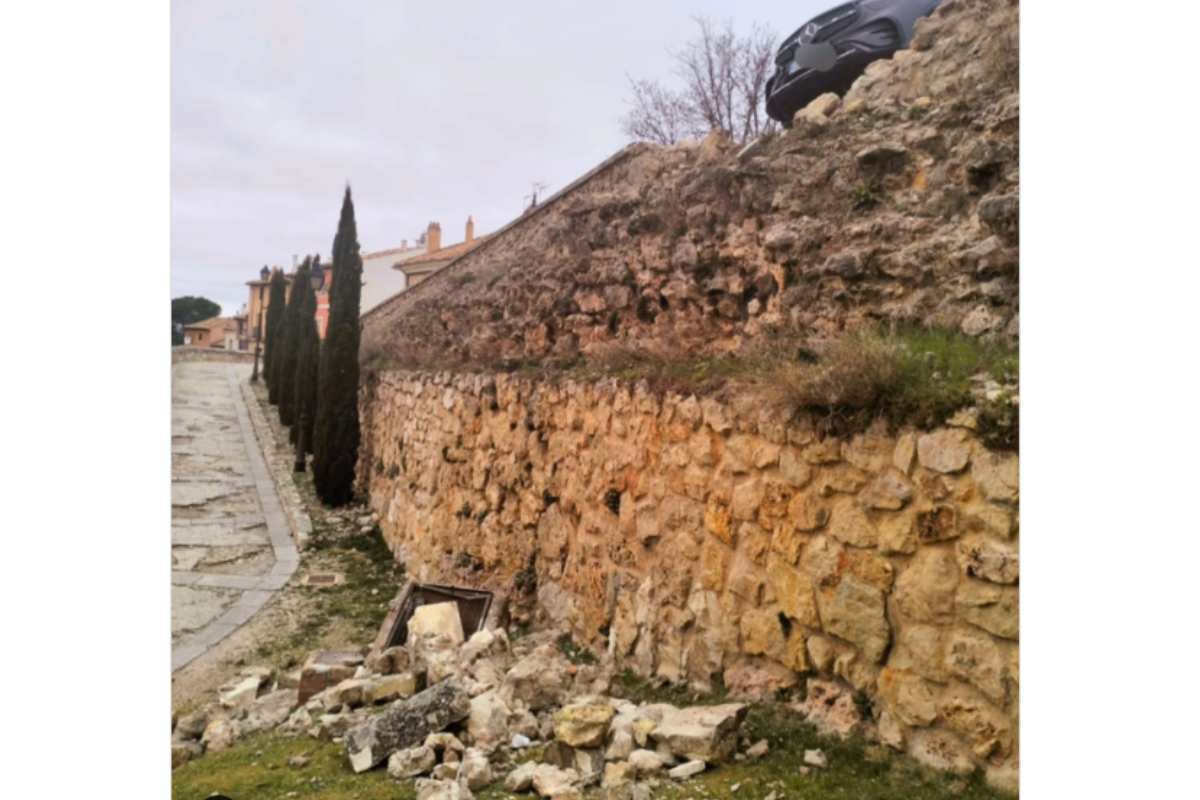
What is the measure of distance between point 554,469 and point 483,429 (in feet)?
2.70

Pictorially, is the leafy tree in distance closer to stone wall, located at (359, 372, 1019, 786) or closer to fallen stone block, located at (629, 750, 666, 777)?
stone wall, located at (359, 372, 1019, 786)

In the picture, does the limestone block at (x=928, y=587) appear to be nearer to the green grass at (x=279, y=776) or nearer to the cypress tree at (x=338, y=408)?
the green grass at (x=279, y=776)

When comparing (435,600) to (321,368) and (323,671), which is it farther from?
(321,368)

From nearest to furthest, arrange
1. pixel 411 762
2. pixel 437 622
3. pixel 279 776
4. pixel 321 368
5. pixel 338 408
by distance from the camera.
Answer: pixel 411 762 → pixel 279 776 → pixel 437 622 → pixel 321 368 → pixel 338 408

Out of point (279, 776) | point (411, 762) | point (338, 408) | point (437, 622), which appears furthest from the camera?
point (338, 408)

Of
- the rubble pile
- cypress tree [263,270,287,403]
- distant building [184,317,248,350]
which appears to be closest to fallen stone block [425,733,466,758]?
the rubble pile

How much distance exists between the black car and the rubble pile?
2.43m

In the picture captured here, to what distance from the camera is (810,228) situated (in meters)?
3.03

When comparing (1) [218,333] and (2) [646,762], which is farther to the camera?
(1) [218,333]

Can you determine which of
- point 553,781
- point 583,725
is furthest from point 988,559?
point 553,781

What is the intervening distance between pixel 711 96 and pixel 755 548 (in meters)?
1.89
